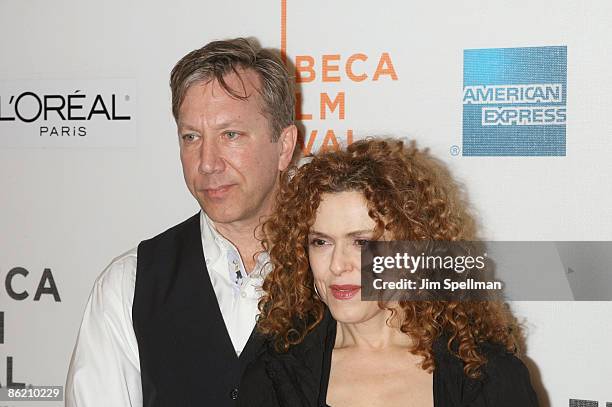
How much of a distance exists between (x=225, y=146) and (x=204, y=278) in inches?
10.7

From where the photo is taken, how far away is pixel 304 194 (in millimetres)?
1403

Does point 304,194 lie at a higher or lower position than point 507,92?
lower

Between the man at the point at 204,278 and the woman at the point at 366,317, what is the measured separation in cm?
13

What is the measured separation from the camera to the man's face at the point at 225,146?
156 centimetres

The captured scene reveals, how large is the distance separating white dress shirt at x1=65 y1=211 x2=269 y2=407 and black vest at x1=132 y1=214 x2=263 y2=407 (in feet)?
0.08

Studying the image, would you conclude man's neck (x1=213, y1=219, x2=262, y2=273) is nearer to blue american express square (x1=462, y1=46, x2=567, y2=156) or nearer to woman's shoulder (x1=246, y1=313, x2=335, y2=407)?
woman's shoulder (x1=246, y1=313, x2=335, y2=407)

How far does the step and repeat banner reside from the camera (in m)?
1.75

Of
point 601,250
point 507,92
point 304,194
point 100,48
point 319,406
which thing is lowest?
point 319,406

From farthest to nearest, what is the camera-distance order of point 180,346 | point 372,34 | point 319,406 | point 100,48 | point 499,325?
point 100,48 < point 372,34 < point 180,346 < point 499,325 < point 319,406

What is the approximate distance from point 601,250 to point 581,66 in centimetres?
40

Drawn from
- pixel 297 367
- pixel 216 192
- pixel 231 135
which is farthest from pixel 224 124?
pixel 297 367

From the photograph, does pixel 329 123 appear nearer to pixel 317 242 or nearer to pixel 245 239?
pixel 245 239

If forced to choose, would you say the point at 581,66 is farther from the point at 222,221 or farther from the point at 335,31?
the point at 222,221

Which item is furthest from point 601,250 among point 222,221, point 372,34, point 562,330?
point 222,221
